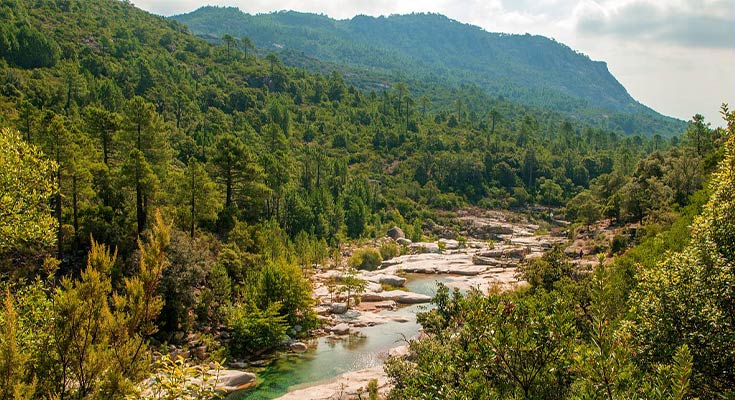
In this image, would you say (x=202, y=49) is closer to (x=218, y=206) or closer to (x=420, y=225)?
(x=420, y=225)

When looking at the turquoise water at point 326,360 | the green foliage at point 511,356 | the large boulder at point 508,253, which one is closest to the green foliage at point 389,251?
the large boulder at point 508,253

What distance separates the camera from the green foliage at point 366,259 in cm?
6994

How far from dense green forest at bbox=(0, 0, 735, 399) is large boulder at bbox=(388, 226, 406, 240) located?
2.23 m

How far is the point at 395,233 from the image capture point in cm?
9119

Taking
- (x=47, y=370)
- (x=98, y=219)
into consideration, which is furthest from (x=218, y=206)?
(x=47, y=370)

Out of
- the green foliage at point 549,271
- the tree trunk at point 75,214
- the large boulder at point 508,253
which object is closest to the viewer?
the green foliage at point 549,271

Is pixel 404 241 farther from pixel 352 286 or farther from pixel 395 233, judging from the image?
pixel 352 286

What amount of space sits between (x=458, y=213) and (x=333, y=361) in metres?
79.4

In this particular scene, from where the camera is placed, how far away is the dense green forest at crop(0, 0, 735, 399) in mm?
10281

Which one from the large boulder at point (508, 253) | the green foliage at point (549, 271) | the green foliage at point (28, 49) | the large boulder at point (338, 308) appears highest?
the green foliage at point (28, 49)

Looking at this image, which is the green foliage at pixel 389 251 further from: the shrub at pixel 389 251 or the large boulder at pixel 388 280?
the large boulder at pixel 388 280

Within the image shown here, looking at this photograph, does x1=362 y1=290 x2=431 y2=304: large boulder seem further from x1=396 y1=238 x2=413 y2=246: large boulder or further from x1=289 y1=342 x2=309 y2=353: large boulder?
x1=396 y1=238 x2=413 y2=246: large boulder

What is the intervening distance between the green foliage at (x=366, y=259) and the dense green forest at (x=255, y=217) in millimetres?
3984

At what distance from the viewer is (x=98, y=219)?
39.3 meters
